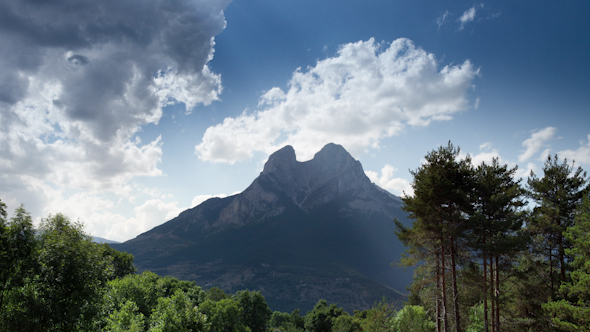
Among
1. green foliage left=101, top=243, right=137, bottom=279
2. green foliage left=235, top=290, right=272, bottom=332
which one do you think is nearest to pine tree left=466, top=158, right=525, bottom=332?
green foliage left=235, top=290, right=272, bottom=332

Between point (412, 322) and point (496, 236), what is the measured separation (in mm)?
15423

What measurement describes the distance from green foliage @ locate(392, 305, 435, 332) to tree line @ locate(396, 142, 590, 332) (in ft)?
21.8

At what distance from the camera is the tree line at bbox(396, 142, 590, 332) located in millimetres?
20422

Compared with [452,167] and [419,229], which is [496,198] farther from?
[419,229]

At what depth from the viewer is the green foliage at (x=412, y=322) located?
29.0 m

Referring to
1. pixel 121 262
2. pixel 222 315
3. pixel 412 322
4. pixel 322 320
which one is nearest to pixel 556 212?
pixel 412 322

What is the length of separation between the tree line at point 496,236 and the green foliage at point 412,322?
21.8 feet

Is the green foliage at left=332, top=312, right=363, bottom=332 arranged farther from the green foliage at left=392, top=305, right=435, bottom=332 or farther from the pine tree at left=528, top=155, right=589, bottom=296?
the pine tree at left=528, top=155, right=589, bottom=296

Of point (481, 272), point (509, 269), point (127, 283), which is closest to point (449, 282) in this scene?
point (481, 272)

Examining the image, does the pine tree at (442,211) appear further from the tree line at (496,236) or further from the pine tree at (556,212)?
the pine tree at (556,212)

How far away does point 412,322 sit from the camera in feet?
A: 98.4

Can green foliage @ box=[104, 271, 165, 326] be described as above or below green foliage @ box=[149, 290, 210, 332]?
below

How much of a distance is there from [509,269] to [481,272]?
6.66ft

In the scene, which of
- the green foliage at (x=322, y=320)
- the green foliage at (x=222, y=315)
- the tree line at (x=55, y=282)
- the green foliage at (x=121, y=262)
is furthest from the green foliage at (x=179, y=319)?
the green foliage at (x=121, y=262)
